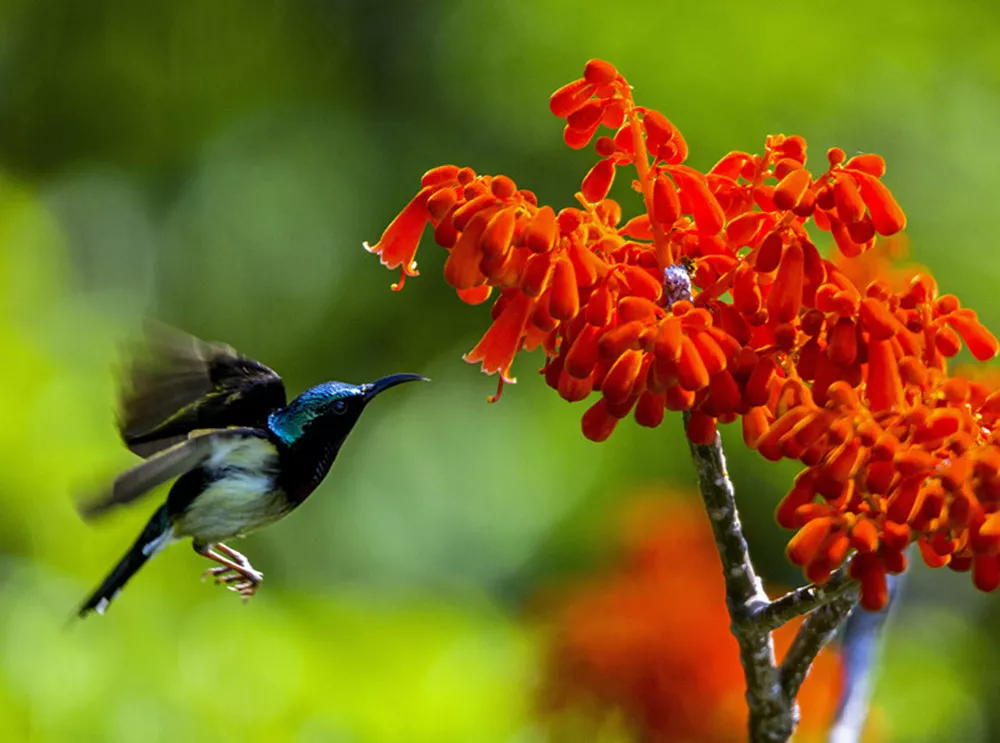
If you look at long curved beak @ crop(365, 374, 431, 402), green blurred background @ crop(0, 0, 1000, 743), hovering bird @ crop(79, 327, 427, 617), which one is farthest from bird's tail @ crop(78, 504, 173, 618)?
long curved beak @ crop(365, 374, 431, 402)

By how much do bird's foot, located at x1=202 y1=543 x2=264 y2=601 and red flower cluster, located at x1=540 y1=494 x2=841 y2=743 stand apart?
79cm

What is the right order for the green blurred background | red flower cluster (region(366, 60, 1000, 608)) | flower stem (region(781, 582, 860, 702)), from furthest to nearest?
1. the green blurred background
2. flower stem (region(781, 582, 860, 702))
3. red flower cluster (region(366, 60, 1000, 608))

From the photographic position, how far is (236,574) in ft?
7.09

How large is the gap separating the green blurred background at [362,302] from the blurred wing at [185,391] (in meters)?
0.07

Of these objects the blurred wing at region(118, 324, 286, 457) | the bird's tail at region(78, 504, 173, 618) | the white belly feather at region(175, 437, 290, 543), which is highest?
the blurred wing at region(118, 324, 286, 457)

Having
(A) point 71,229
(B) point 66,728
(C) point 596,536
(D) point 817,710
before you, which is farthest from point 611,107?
(A) point 71,229

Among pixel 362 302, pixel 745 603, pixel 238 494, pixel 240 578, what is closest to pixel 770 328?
pixel 745 603

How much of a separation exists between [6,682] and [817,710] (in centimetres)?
169

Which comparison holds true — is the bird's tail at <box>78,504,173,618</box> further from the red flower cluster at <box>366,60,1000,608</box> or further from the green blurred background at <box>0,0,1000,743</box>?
the red flower cluster at <box>366,60,1000,608</box>

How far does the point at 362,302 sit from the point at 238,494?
156 inches

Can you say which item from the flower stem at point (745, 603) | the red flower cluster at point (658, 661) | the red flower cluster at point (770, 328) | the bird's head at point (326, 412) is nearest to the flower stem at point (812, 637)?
the flower stem at point (745, 603)

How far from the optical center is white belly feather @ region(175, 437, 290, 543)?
204 cm

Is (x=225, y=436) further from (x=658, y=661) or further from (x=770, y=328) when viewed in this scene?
(x=658, y=661)

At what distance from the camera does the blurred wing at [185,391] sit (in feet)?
6.78
